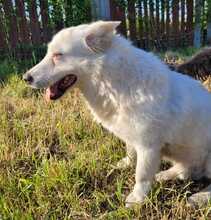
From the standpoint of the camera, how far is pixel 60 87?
290 centimetres

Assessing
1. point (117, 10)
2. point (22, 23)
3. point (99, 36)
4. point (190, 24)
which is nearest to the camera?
point (99, 36)

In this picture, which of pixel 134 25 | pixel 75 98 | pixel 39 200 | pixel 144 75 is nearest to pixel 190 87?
pixel 144 75

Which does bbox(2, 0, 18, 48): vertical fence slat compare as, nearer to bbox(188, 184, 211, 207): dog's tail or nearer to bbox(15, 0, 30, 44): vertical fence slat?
Answer: bbox(15, 0, 30, 44): vertical fence slat

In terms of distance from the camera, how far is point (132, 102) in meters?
2.80

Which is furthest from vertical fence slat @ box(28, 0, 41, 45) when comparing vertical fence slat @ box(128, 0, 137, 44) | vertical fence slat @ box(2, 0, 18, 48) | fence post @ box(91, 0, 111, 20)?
vertical fence slat @ box(128, 0, 137, 44)

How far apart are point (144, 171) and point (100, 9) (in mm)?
6319

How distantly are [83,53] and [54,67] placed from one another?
21 centimetres

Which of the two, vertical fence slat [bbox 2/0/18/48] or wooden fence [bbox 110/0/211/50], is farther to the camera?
wooden fence [bbox 110/0/211/50]

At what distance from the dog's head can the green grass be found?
0.65m

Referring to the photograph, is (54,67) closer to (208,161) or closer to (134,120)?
(134,120)

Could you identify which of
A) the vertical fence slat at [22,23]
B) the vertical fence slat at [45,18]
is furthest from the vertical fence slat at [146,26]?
the vertical fence slat at [22,23]

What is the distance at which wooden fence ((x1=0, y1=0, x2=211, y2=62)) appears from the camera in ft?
28.0

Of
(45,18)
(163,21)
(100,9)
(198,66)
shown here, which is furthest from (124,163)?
(163,21)

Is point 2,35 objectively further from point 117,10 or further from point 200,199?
point 200,199
